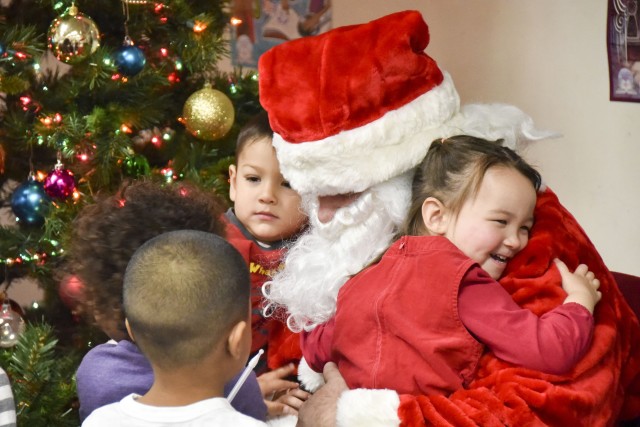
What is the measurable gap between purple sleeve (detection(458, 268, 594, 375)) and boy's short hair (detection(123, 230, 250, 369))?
0.55 meters

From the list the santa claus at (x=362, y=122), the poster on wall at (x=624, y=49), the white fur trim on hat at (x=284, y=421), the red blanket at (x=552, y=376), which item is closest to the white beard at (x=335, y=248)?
the santa claus at (x=362, y=122)

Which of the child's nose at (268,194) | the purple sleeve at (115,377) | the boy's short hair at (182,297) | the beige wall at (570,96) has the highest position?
the boy's short hair at (182,297)

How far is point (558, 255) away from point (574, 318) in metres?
0.20

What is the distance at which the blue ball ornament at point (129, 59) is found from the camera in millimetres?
2525

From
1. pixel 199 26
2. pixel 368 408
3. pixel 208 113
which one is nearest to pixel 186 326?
pixel 368 408

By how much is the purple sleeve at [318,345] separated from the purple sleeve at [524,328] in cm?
39

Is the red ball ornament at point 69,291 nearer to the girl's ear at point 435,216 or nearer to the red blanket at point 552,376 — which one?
the girl's ear at point 435,216

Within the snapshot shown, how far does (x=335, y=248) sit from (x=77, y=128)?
35.1 inches

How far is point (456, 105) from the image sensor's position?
80.0 inches

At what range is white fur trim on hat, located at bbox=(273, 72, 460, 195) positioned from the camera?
195 centimetres

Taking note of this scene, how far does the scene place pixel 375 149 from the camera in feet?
6.46

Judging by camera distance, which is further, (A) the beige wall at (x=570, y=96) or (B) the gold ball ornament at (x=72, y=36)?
(A) the beige wall at (x=570, y=96)

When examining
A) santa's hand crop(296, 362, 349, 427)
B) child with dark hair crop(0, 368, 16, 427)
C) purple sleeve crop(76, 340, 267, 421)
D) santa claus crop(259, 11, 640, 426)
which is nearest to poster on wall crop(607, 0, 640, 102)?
santa claus crop(259, 11, 640, 426)

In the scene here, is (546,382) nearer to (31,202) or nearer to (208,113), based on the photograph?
(208,113)
